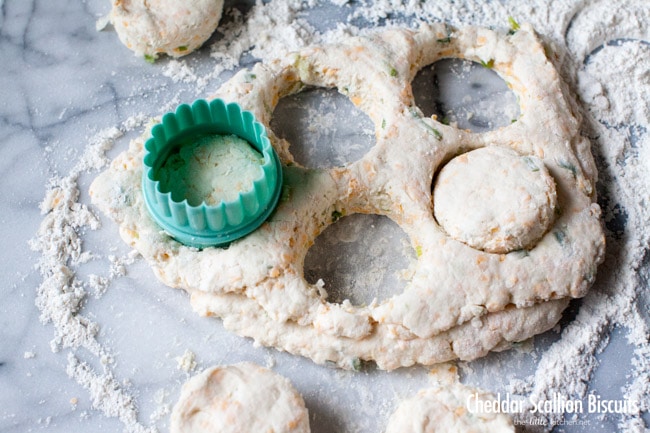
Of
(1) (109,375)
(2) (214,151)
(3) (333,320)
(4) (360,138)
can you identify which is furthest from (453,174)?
(1) (109,375)

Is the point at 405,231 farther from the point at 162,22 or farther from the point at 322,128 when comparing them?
the point at 162,22

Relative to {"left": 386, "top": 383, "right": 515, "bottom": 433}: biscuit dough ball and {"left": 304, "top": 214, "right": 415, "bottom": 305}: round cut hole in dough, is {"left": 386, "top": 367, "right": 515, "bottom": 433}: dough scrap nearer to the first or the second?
{"left": 386, "top": 383, "right": 515, "bottom": 433}: biscuit dough ball

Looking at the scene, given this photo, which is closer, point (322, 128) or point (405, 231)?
point (405, 231)

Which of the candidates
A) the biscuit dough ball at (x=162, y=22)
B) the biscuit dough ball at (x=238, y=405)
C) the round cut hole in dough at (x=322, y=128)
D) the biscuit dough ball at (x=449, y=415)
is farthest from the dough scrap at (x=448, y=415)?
the biscuit dough ball at (x=162, y=22)

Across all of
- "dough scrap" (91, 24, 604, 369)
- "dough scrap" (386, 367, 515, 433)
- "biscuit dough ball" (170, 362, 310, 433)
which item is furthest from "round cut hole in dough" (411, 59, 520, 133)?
"biscuit dough ball" (170, 362, 310, 433)

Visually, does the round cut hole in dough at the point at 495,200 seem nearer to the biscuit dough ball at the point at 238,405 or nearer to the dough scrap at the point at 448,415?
the dough scrap at the point at 448,415

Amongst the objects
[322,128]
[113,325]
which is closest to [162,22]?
[322,128]

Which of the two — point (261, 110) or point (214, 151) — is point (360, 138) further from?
point (214, 151)
